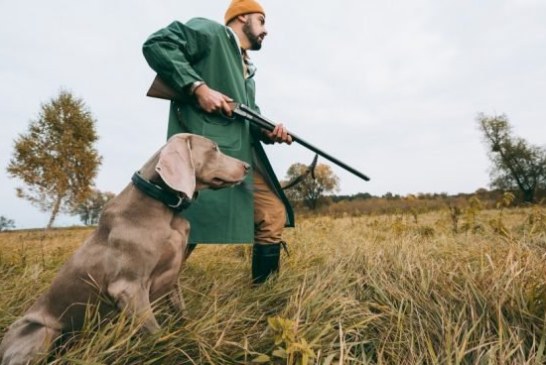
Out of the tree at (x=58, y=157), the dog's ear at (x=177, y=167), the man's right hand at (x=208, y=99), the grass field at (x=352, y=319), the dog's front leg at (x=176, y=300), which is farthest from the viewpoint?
the tree at (x=58, y=157)

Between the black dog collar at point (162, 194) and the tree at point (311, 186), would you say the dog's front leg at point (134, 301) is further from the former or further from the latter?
the tree at point (311, 186)

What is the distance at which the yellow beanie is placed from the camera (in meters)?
3.51

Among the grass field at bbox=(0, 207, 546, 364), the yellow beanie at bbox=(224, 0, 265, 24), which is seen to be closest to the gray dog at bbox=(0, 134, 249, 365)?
the grass field at bbox=(0, 207, 546, 364)

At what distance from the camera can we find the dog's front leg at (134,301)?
2121 millimetres

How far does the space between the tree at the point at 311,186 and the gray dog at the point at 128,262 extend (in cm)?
1959

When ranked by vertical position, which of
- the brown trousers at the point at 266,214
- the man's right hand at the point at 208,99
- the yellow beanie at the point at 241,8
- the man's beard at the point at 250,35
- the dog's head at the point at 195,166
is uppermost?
the yellow beanie at the point at 241,8

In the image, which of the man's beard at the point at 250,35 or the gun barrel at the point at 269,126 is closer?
the gun barrel at the point at 269,126

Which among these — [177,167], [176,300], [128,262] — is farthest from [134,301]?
[177,167]

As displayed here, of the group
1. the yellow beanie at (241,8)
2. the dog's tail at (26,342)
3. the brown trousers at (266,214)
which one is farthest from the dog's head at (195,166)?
the yellow beanie at (241,8)

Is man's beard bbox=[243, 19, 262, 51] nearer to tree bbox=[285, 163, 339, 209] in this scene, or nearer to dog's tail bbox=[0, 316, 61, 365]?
dog's tail bbox=[0, 316, 61, 365]

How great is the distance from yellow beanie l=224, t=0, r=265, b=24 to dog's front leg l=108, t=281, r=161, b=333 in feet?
7.81

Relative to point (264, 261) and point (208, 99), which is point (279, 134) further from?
point (264, 261)

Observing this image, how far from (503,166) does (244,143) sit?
139 ft

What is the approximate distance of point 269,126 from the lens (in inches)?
128
